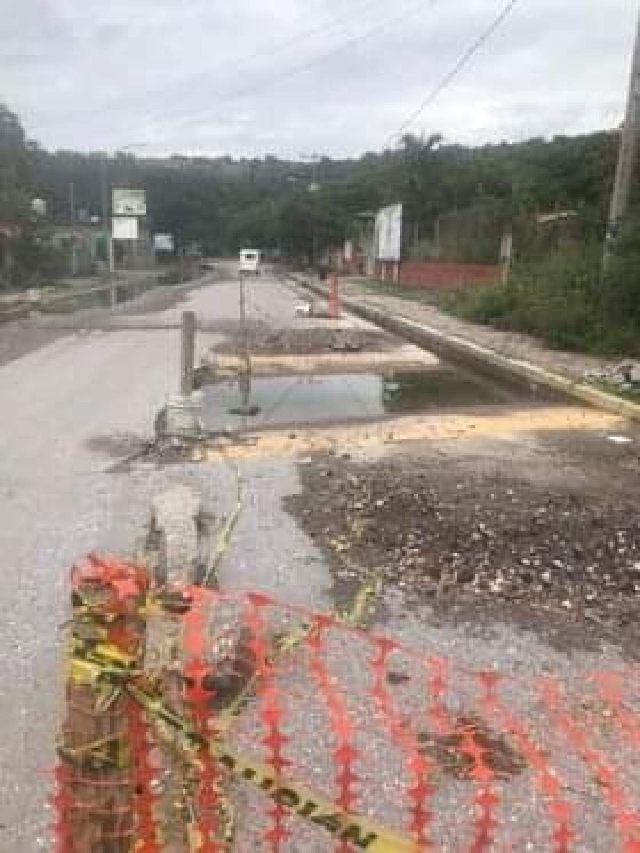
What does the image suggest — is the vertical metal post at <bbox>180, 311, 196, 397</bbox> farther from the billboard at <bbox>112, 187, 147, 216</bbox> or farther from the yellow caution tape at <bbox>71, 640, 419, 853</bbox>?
the billboard at <bbox>112, 187, 147, 216</bbox>

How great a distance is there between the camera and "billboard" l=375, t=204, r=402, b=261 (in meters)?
44.3

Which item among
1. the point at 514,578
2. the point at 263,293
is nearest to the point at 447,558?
the point at 514,578

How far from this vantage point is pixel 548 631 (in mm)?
4953

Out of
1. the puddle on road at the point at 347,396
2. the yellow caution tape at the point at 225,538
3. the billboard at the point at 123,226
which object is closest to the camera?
the yellow caution tape at the point at 225,538

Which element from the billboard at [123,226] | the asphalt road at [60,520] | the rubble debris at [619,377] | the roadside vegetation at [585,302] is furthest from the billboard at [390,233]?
the rubble debris at [619,377]

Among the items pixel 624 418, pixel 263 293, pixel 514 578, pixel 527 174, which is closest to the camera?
pixel 514 578

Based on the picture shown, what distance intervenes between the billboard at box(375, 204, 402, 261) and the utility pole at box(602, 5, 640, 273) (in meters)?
26.8

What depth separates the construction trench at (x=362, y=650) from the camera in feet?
8.33

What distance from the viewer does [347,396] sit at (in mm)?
12883

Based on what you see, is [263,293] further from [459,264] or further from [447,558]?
[447,558]

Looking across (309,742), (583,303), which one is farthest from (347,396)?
(309,742)

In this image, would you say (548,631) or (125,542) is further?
(125,542)

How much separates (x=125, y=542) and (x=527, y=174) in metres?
43.4

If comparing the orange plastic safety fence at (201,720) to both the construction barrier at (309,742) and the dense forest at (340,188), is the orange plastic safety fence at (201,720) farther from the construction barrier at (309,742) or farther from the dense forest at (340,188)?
the dense forest at (340,188)
